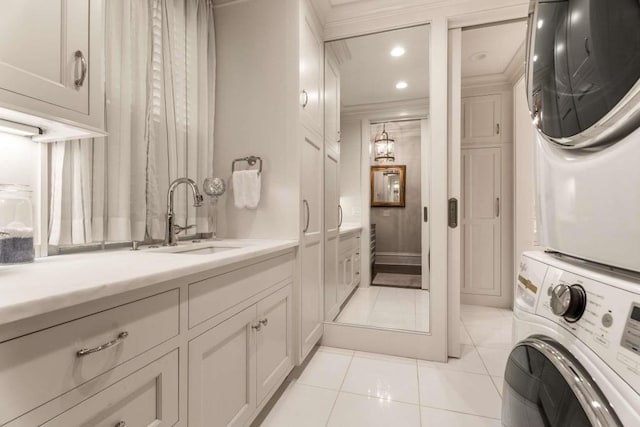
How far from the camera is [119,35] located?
4.39 ft

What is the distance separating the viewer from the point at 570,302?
1.95 ft

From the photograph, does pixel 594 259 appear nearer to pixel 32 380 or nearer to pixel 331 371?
pixel 32 380

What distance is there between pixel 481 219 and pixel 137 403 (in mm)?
3243

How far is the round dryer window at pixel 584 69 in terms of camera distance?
50cm

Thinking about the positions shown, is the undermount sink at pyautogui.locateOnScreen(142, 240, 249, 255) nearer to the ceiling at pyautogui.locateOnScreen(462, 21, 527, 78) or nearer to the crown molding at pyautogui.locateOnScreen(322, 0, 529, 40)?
the crown molding at pyautogui.locateOnScreen(322, 0, 529, 40)

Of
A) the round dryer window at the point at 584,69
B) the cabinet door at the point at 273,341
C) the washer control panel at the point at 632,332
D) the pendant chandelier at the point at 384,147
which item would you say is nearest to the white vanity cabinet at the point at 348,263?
the pendant chandelier at the point at 384,147

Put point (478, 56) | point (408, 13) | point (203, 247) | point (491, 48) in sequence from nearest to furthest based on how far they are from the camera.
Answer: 1. point (203, 247)
2. point (408, 13)
3. point (491, 48)
4. point (478, 56)

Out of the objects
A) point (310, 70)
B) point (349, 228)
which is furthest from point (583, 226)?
point (349, 228)

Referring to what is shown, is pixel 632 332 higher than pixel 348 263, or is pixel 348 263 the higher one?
pixel 632 332

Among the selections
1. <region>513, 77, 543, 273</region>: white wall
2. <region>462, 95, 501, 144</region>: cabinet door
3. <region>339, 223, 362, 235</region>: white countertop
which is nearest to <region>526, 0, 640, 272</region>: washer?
<region>339, 223, 362, 235</region>: white countertop

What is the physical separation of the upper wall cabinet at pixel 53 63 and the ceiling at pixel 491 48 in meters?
2.30

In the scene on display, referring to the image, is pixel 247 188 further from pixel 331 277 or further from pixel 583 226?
pixel 583 226

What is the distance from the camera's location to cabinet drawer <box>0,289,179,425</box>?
1.73 ft

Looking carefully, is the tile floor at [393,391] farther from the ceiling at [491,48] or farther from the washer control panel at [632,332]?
the ceiling at [491,48]
